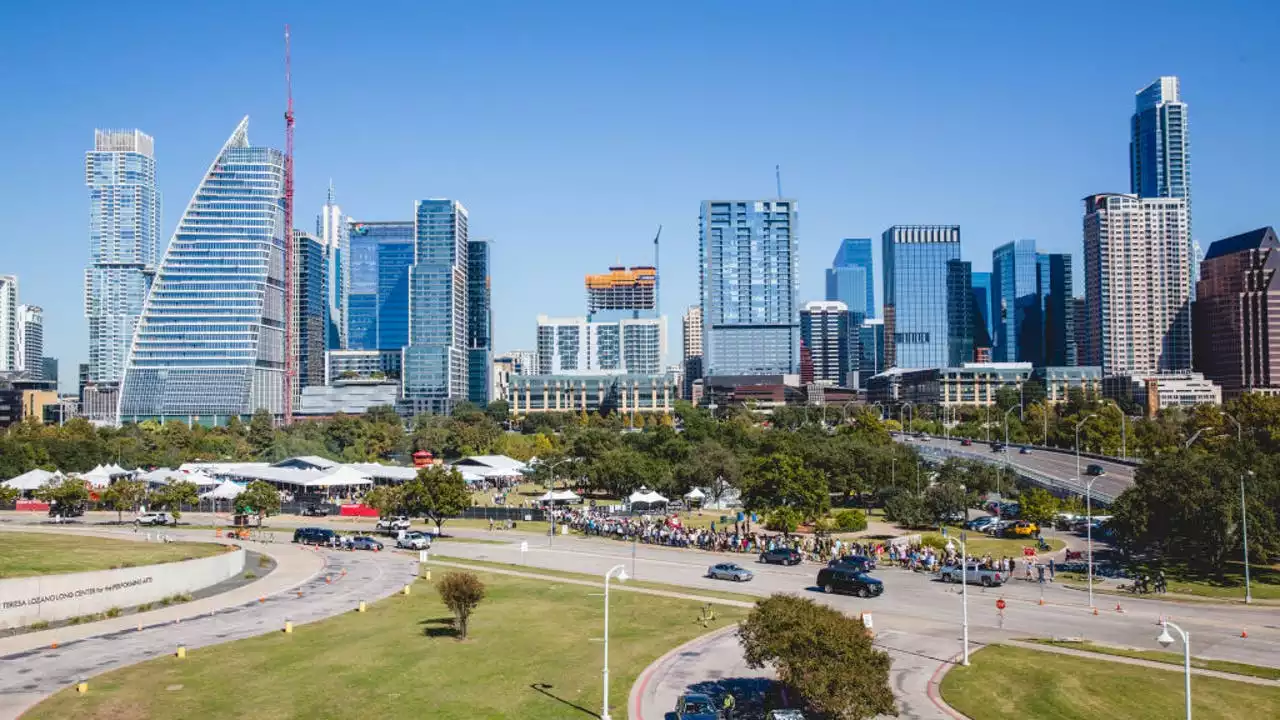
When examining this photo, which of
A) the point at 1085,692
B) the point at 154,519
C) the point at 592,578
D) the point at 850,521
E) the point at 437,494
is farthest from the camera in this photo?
the point at 154,519

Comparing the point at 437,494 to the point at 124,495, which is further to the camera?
the point at 124,495

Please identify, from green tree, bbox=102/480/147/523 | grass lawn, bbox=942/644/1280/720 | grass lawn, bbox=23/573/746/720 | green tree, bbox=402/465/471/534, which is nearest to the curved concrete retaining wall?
grass lawn, bbox=23/573/746/720

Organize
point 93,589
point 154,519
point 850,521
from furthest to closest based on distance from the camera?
point 154,519, point 850,521, point 93,589

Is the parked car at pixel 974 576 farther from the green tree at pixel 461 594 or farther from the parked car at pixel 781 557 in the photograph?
the green tree at pixel 461 594

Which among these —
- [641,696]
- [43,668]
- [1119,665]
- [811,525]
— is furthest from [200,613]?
[811,525]

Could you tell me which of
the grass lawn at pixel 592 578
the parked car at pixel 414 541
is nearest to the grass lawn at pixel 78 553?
the parked car at pixel 414 541

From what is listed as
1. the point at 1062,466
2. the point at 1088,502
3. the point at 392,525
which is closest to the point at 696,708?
the point at 1088,502

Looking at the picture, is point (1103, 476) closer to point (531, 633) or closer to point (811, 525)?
point (811, 525)

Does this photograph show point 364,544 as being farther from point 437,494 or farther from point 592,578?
point 592,578
